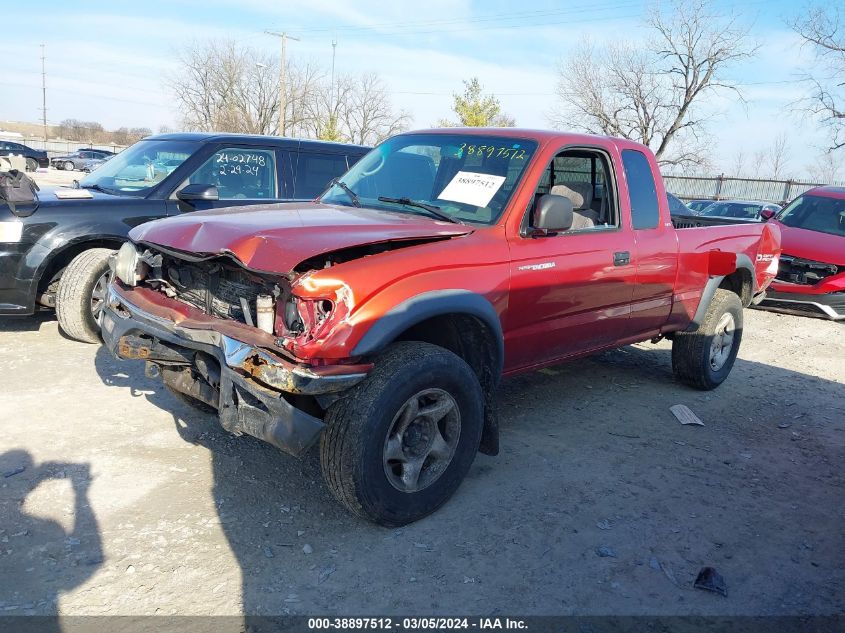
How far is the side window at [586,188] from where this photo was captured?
450cm

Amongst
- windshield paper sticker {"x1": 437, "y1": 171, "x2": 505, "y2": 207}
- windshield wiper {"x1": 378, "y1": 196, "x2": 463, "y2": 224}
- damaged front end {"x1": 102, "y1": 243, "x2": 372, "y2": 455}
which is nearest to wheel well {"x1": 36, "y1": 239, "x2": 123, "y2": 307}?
damaged front end {"x1": 102, "y1": 243, "x2": 372, "y2": 455}

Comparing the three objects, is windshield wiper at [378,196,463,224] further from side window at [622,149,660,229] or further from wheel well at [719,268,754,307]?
wheel well at [719,268,754,307]

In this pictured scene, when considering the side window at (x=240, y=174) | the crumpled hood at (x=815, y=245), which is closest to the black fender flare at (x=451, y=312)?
the side window at (x=240, y=174)

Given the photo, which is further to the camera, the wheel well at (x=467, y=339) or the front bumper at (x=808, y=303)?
the front bumper at (x=808, y=303)

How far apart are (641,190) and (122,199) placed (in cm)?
430

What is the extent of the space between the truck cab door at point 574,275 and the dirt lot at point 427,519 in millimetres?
727

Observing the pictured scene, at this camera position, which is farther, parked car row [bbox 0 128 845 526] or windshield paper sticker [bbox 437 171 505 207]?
windshield paper sticker [bbox 437 171 505 207]

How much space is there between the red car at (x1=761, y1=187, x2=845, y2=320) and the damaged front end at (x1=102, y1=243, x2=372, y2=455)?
8.04 meters

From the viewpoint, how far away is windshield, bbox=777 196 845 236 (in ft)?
31.8

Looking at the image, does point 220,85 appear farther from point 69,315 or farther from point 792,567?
point 792,567

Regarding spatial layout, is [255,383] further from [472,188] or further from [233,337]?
[472,188]

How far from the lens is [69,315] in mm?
5590

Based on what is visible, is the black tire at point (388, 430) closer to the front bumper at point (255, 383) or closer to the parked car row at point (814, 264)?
the front bumper at point (255, 383)

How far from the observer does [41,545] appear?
9.84 ft
